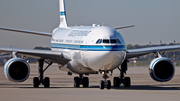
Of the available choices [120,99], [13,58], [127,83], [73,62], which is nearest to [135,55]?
[127,83]

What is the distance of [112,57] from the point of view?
22859 mm

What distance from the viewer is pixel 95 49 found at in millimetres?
23578

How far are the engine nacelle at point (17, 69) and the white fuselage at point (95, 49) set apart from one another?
124 inches

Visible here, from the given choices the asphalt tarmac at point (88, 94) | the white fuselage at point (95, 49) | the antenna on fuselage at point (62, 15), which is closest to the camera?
the asphalt tarmac at point (88, 94)

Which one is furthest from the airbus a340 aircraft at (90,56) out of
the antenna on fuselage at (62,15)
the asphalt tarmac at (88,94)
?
the antenna on fuselage at (62,15)

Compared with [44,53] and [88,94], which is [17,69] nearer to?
[44,53]

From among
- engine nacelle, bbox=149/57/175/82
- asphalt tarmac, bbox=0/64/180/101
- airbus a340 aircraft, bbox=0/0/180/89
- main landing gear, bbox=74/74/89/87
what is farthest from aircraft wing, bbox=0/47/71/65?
engine nacelle, bbox=149/57/175/82

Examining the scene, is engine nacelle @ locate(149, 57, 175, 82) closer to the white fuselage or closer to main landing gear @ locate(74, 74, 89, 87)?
the white fuselage

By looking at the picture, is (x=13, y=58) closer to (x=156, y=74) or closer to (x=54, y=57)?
(x=54, y=57)

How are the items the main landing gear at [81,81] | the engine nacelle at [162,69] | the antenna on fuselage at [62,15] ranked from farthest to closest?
the antenna on fuselage at [62,15]
the main landing gear at [81,81]
the engine nacelle at [162,69]

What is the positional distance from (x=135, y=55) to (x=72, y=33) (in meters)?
4.70

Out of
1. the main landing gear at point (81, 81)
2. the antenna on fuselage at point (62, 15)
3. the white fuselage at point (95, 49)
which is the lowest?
the main landing gear at point (81, 81)

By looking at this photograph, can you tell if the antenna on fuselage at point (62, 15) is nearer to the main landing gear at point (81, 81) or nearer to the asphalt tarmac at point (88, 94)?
the main landing gear at point (81, 81)

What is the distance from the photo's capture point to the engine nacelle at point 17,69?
25.9 metres
